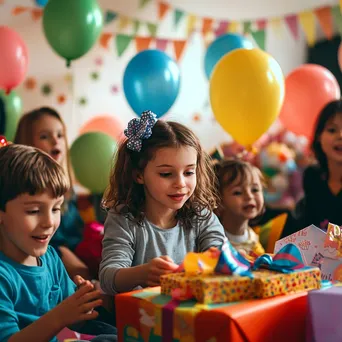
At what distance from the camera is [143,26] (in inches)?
157

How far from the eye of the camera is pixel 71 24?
2.69 meters

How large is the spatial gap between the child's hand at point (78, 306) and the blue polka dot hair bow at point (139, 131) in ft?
1.66

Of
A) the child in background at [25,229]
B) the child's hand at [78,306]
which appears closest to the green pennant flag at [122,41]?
the child in background at [25,229]

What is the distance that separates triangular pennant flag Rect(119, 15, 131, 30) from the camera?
12.7 feet

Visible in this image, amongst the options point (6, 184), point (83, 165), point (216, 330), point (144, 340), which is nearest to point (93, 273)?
point (83, 165)

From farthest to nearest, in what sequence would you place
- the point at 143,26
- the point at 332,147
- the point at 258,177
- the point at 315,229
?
the point at 143,26 → the point at 332,147 → the point at 258,177 → the point at 315,229

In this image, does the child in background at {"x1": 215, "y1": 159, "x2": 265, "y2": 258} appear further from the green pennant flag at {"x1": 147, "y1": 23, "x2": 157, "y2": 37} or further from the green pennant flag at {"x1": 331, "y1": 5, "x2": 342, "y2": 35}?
the green pennant flag at {"x1": 147, "y1": 23, "x2": 157, "y2": 37}

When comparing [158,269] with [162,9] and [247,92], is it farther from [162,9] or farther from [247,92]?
[162,9]

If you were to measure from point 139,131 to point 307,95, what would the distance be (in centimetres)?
175

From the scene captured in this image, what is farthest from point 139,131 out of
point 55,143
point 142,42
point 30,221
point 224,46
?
point 142,42

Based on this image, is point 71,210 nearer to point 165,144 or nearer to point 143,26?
point 165,144

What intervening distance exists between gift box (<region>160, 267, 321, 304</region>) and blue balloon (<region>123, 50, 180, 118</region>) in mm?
1772

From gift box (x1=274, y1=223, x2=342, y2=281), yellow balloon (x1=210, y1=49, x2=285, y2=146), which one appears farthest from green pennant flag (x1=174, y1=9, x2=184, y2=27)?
gift box (x1=274, y1=223, x2=342, y2=281)

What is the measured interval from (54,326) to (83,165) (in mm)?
1838
